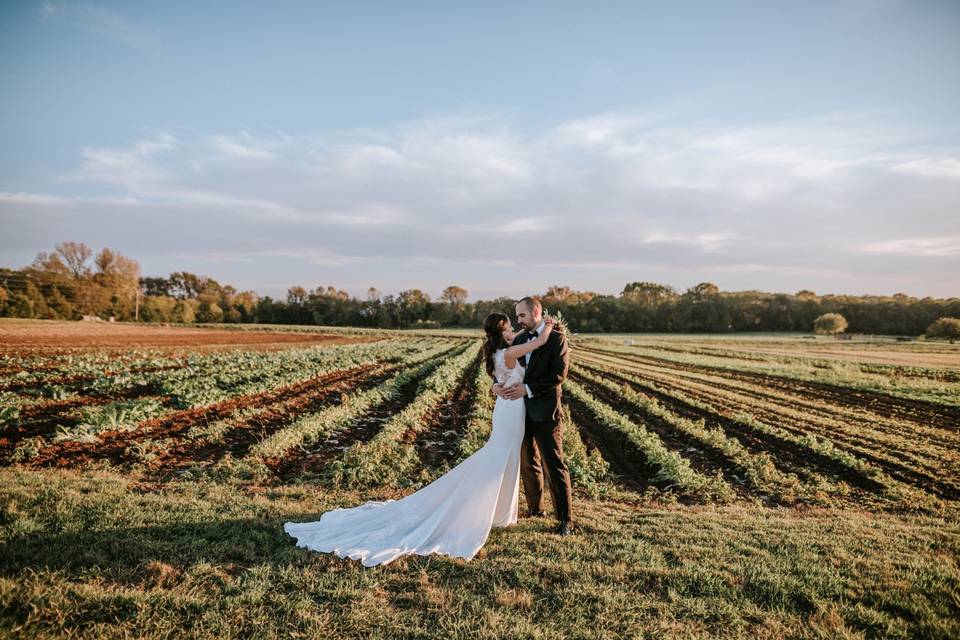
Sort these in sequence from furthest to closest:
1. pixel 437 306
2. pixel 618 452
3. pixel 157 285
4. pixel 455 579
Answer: pixel 157 285 < pixel 437 306 < pixel 618 452 < pixel 455 579

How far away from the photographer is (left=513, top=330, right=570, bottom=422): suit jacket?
550 cm

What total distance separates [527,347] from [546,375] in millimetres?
513

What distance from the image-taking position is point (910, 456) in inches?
419

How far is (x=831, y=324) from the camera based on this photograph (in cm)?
7800

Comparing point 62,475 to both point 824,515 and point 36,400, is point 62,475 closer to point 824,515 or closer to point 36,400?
point 36,400

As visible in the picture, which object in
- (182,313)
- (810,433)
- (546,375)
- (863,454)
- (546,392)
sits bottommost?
(863,454)

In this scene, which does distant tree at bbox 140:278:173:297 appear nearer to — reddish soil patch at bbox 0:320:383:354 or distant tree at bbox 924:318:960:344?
reddish soil patch at bbox 0:320:383:354

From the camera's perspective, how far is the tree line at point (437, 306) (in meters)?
69.3

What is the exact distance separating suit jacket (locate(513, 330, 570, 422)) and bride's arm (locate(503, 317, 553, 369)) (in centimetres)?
14

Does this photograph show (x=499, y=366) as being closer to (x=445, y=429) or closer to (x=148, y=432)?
(x=445, y=429)

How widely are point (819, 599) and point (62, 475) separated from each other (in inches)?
384

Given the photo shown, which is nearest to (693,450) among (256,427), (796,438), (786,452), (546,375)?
(786,452)

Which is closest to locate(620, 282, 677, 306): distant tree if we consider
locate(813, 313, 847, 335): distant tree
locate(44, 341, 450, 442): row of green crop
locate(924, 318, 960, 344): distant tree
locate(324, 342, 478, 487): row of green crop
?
locate(813, 313, 847, 335): distant tree

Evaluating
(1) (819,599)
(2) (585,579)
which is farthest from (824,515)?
(2) (585,579)
